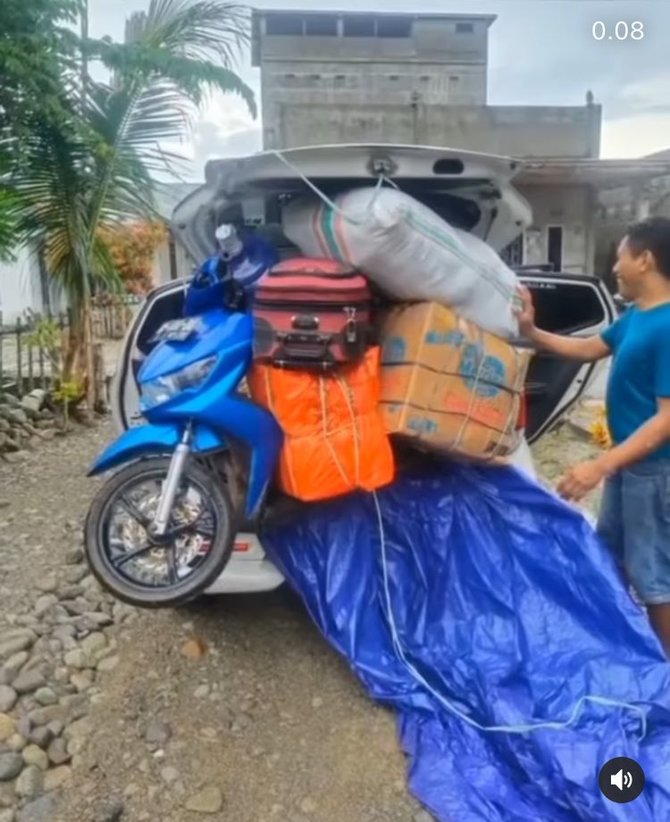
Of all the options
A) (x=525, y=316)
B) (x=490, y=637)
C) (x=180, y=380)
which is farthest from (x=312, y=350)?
(x=490, y=637)

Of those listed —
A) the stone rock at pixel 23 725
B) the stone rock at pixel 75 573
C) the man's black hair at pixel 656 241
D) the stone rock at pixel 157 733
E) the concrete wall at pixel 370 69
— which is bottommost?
the stone rock at pixel 75 573

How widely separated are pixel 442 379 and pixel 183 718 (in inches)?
47.9

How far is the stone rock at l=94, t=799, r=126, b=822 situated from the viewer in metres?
1.86

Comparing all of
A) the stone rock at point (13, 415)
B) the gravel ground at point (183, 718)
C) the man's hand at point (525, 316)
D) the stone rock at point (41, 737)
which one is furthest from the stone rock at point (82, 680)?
the stone rock at point (13, 415)

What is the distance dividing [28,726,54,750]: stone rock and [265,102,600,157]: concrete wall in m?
9.70

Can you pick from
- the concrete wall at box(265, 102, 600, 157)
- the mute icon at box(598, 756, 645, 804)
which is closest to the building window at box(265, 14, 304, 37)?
the concrete wall at box(265, 102, 600, 157)

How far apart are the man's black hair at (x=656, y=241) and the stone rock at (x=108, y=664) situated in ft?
6.67

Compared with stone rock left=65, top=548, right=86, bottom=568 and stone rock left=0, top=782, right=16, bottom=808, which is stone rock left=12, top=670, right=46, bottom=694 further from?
stone rock left=65, top=548, right=86, bottom=568

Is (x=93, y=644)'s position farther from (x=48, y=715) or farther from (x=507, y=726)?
(x=507, y=726)

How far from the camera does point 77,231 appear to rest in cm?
567

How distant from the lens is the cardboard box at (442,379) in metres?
2.18

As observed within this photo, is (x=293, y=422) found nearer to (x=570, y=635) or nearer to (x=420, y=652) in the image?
(x=420, y=652)

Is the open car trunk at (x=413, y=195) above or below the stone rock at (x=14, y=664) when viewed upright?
above

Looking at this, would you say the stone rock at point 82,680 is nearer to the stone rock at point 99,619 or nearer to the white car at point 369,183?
the stone rock at point 99,619
